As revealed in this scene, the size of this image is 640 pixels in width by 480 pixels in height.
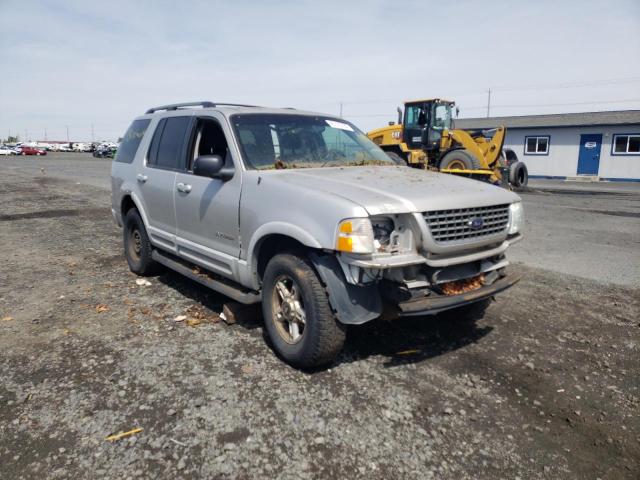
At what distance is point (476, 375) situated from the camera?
372cm

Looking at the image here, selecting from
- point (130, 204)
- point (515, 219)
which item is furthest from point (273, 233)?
point (130, 204)

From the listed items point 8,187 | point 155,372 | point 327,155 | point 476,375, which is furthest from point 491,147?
point 8,187

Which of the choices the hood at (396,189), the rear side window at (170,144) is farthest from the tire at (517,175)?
the rear side window at (170,144)

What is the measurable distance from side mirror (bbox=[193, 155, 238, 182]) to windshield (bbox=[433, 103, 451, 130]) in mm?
13793

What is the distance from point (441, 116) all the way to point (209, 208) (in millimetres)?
14113

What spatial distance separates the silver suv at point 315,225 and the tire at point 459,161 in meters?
10.6

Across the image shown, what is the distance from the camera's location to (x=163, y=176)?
5359 millimetres

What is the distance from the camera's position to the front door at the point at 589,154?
90.0 feet

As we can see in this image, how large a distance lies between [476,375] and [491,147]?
45.5 feet

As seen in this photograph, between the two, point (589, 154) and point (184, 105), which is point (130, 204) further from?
point (589, 154)

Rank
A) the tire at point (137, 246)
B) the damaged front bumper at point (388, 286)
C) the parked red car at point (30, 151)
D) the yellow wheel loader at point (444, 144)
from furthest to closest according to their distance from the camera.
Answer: the parked red car at point (30, 151), the yellow wheel loader at point (444, 144), the tire at point (137, 246), the damaged front bumper at point (388, 286)

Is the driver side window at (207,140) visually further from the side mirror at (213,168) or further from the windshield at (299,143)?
the side mirror at (213,168)

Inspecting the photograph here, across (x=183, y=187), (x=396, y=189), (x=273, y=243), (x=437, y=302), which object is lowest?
(x=437, y=302)

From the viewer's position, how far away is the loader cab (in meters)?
16.6
